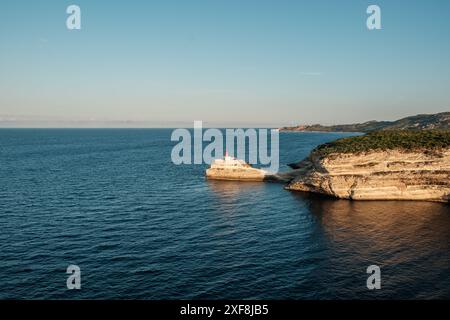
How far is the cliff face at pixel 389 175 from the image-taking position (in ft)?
243

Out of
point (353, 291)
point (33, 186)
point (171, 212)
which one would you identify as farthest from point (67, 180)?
point (353, 291)

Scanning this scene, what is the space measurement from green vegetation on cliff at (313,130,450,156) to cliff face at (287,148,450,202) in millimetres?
1445

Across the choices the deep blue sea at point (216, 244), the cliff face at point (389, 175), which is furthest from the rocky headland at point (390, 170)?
the deep blue sea at point (216, 244)

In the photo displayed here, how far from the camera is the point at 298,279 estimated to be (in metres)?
41.1

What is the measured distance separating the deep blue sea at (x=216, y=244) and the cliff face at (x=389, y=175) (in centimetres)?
291

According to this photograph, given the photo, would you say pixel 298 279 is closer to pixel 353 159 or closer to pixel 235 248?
pixel 235 248

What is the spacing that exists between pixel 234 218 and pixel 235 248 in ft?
48.9

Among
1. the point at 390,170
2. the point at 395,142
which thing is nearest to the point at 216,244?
the point at 390,170

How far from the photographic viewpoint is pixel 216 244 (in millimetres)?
52062

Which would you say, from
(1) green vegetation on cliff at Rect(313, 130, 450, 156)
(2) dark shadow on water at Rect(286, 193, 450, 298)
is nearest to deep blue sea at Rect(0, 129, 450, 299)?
(2) dark shadow on water at Rect(286, 193, 450, 298)

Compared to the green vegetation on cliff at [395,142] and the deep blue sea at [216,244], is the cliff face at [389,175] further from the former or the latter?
the deep blue sea at [216,244]

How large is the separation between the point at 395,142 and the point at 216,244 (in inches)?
1939

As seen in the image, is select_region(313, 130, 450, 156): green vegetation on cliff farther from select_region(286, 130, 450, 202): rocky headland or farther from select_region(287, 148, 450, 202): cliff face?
select_region(287, 148, 450, 202): cliff face

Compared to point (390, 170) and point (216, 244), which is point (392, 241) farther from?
point (390, 170)
